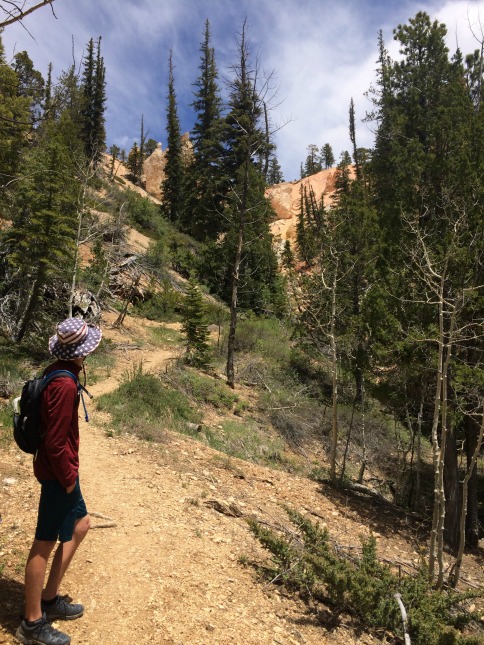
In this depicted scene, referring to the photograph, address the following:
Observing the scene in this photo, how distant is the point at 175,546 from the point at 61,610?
1746mm

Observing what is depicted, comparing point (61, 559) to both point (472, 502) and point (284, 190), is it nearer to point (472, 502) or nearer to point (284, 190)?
point (472, 502)

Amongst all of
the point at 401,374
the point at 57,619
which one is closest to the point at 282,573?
the point at 57,619

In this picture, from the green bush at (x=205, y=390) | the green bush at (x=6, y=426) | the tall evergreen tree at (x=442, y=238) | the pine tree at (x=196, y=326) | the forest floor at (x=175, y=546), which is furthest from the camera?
the pine tree at (x=196, y=326)

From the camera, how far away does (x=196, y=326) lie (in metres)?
15.5

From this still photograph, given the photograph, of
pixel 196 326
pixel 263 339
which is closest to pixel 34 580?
pixel 196 326

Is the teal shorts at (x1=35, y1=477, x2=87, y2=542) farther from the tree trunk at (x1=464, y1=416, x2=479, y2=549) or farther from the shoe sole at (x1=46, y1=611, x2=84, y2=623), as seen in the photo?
the tree trunk at (x1=464, y1=416, x2=479, y2=549)

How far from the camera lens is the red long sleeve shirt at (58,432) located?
8.68 ft

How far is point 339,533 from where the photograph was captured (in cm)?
721

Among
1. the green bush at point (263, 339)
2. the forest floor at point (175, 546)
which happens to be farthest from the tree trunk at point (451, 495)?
the green bush at point (263, 339)

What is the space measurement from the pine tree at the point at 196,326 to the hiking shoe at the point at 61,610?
12.2m

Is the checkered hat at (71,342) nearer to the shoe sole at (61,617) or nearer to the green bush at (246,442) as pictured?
the shoe sole at (61,617)


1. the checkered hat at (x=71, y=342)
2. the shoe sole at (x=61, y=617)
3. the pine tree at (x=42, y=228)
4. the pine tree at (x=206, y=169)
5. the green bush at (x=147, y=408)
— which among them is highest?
the pine tree at (x=206, y=169)

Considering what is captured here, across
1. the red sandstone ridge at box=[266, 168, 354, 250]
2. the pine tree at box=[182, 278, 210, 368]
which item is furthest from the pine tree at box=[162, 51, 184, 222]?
the pine tree at box=[182, 278, 210, 368]

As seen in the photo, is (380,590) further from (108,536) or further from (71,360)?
(71,360)
